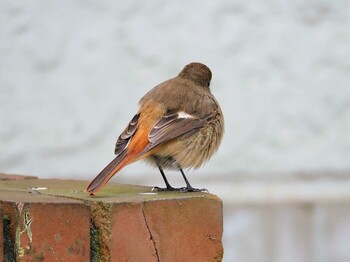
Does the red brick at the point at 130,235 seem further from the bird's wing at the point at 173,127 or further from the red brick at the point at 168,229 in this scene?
the bird's wing at the point at 173,127

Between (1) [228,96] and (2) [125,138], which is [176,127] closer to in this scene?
(2) [125,138]

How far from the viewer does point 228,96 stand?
225 inches

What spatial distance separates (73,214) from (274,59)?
3.30m

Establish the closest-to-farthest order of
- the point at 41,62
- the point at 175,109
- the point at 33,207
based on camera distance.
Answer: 1. the point at 33,207
2. the point at 175,109
3. the point at 41,62

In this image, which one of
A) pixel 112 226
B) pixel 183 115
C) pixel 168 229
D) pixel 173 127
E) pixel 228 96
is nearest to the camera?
pixel 112 226

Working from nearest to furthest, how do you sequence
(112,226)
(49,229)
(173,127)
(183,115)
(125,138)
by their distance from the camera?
(49,229) < (112,226) < (125,138) < (173,127) < (183,115)

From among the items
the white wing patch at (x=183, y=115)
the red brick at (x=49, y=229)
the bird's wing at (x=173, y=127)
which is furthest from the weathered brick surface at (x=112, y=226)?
the white wing patch at (x=183, y=115)

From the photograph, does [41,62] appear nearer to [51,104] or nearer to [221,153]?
[51,104]

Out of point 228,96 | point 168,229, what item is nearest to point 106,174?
point 168,229

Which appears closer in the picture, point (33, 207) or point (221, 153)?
point (33, 207)

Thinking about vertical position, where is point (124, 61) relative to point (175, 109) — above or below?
above

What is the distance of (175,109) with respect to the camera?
438 centimetres

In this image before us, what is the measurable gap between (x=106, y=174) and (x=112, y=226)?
2.39ft

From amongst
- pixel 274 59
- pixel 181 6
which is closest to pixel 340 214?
pixel 274 59
